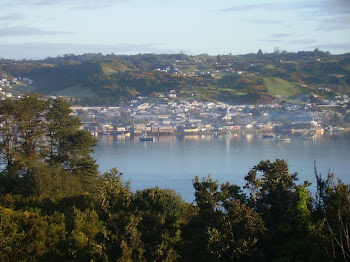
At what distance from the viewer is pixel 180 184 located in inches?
384

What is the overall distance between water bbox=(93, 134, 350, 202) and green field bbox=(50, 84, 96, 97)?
9989mm

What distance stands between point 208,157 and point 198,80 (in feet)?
55.2

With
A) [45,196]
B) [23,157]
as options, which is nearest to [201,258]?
[45,196]

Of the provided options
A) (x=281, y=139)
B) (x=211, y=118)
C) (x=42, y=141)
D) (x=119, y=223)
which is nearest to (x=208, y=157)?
(x=281, y=139)

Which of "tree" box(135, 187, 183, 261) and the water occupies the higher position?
"tree" box(135, 187, 183, 261)

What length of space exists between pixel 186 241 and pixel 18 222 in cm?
129

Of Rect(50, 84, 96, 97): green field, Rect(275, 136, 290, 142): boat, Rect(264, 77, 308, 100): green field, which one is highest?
Rect(264, 77, 308, 100): green field

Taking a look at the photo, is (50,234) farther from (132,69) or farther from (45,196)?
(132,69)

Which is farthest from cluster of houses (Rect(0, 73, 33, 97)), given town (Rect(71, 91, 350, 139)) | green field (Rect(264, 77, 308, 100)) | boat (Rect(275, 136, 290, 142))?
boat (Rect(275, 136, 290, 142))

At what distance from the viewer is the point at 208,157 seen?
1320cm

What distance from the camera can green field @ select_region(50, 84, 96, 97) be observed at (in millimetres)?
27333

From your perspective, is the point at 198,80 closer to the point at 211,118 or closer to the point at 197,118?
the point at 197,118

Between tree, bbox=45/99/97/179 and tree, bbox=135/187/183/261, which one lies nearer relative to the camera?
tree, bbox=135/187/183/261

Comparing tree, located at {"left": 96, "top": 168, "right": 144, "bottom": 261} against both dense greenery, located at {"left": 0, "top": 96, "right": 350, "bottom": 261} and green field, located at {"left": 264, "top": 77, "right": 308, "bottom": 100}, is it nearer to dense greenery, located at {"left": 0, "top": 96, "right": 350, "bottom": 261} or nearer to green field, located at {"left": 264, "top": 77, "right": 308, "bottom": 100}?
dense greenery, located at {"left": 0, "top": 96, "right": 350, "bottom": 261}
